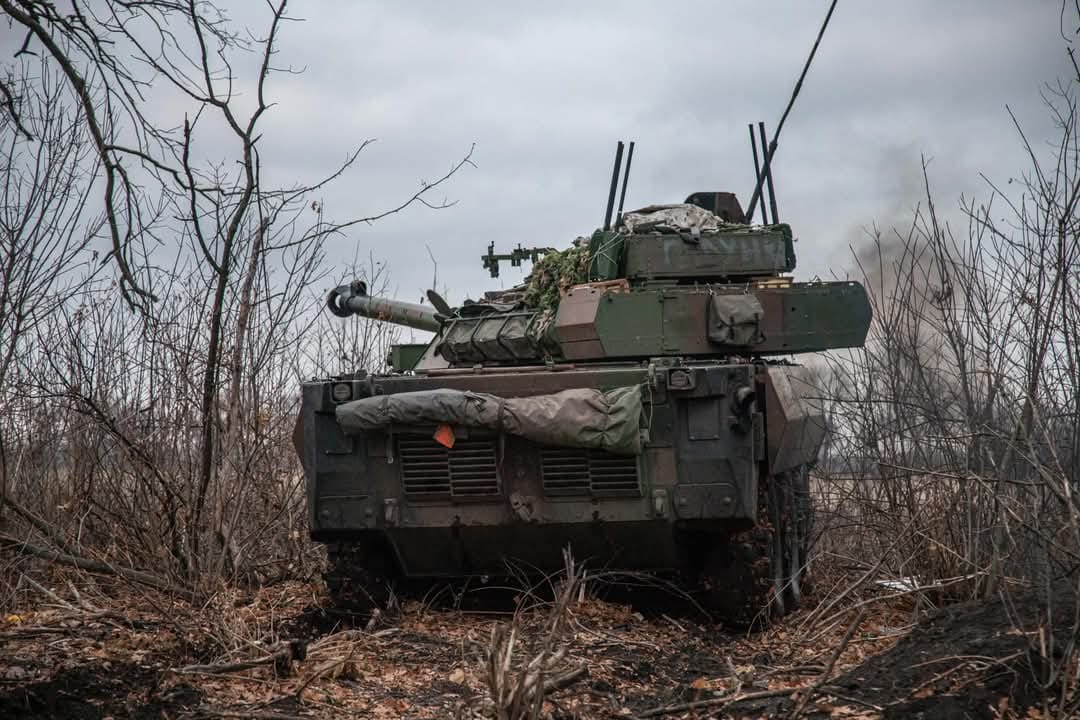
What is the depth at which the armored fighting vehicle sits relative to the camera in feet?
27.7

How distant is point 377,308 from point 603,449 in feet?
14.7

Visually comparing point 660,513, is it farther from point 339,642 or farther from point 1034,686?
point 1034,686

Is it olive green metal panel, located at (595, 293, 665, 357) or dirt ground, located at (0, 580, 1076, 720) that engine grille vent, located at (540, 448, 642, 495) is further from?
olive green metal panel, located at (595, 293, 665, 357)

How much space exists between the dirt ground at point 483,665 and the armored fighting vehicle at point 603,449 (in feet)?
1.46

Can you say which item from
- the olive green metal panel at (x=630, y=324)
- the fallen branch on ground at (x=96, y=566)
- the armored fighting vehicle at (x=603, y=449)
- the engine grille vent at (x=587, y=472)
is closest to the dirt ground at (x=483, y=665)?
the fallen branch on ground at (x=96, y=566)

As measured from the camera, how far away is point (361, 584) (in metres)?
9.31

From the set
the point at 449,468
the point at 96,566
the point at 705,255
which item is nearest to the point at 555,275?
the point at 705,255

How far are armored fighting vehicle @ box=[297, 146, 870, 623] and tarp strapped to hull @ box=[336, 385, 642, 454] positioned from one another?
0.5 inches

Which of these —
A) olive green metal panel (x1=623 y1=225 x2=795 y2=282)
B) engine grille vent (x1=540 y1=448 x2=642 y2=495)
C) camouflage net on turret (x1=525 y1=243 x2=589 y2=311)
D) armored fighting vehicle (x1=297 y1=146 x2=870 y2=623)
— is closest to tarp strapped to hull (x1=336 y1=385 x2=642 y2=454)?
armored fighting vehicle (x1=297 y1=146 x2=870 y2=623)

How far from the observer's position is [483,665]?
5684 mm

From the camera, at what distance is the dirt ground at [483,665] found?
5.80 metres

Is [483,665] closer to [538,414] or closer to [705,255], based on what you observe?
[538,414]

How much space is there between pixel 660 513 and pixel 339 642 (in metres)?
2.12

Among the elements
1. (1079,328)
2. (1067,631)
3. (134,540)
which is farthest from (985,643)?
(134,540)
